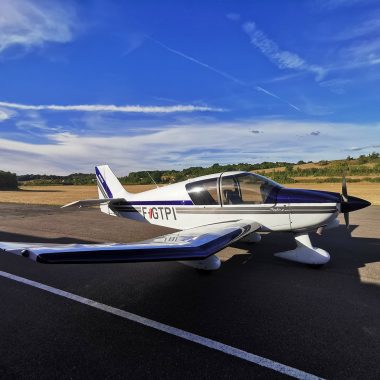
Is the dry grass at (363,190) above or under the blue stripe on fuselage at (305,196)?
under

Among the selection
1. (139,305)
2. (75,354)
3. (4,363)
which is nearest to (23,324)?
(4,363)

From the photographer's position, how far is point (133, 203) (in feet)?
A: 27.7

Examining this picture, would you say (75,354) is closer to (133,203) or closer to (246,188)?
(246,188)

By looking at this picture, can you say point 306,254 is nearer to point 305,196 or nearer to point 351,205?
point 305,196

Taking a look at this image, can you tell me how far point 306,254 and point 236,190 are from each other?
196 cm

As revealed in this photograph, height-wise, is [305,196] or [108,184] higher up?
[108,184]

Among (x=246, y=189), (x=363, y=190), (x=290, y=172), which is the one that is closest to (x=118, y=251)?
(x=246, y=189)

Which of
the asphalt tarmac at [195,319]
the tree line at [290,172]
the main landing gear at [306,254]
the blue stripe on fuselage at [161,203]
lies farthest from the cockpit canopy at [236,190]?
the tree line at [290,172]

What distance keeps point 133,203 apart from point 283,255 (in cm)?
431

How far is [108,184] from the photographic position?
9.47 meters

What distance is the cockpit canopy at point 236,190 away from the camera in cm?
650

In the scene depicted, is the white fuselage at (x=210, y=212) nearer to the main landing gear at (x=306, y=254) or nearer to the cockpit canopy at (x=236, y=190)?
the cockpit canopy at (x=236, y=190)

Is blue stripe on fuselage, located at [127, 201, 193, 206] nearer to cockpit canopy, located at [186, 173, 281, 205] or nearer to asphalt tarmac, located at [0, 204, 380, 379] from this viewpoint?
cockpit canopy, located at [186, 173, 281, 205]

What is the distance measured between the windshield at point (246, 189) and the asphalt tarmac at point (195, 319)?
131 centimetres
